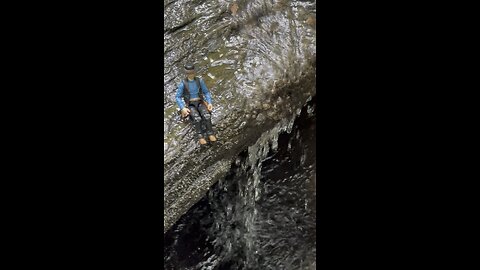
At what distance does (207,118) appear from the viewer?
3039 millimetres

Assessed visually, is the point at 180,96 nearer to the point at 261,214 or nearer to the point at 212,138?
the point at 212,138

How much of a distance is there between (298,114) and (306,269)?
63 cm

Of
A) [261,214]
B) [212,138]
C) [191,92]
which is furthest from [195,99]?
[261,214]

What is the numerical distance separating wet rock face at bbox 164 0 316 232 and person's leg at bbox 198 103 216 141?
24mm

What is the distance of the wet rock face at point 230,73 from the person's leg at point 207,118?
1.0 inches

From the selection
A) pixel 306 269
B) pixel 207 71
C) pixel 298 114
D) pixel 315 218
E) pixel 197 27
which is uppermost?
pixel 197 27

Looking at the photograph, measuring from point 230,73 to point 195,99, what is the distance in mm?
179

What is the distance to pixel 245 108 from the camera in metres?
3.07

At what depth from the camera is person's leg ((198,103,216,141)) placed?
304 cm

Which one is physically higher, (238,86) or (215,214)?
(238,86)

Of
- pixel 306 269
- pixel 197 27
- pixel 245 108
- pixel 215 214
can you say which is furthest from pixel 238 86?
pixel 306 269

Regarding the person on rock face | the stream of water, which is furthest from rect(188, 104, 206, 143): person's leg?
the stream of water

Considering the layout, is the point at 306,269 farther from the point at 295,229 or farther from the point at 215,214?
the point at 215,214

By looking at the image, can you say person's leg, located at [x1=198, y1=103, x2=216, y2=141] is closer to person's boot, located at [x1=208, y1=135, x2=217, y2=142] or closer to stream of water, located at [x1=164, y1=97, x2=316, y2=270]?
person's boot, located at [x1=208, y1=135, x2=217, y2=142]
